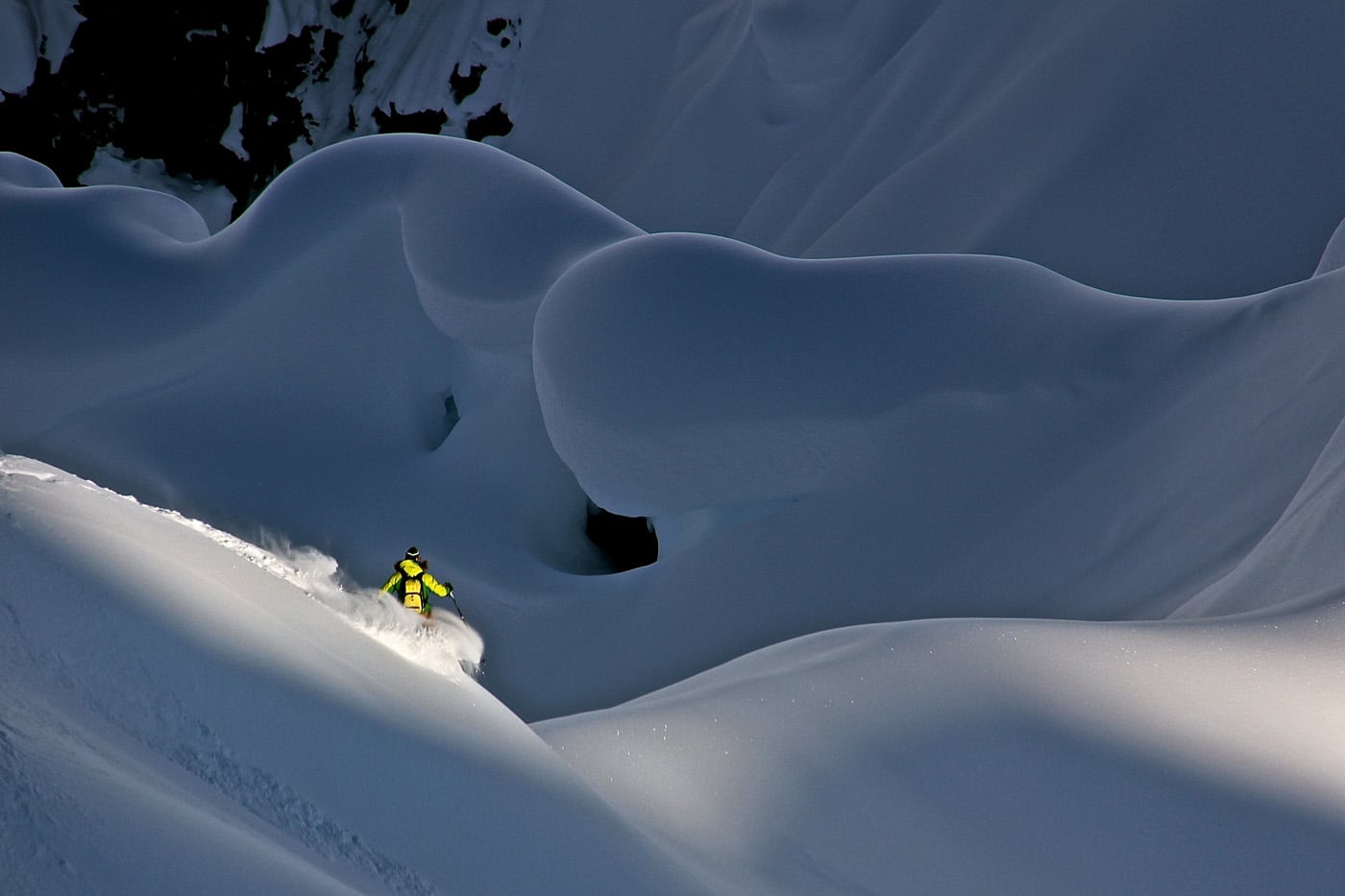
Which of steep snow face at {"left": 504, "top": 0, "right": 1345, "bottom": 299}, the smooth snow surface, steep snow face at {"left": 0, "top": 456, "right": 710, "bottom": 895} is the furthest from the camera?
steep snow face at {"left": 504, "top": 0, "right": 1345, "bottom": 299}

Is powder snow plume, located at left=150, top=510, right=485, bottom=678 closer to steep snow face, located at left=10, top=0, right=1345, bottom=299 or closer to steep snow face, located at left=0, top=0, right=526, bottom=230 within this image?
steep snow face, located at left=10, top=0, right=1345, bottom=299

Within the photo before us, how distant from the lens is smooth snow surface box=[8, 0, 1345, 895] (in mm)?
2258

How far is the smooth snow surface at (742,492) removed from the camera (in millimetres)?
2258

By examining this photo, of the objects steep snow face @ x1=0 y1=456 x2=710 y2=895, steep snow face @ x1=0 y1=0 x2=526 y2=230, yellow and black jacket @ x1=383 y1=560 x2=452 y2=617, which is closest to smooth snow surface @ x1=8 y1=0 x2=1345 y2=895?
steep snow face @ x1=0 y1=456 x2=710 y2=895

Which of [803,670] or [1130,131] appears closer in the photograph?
[803,670]

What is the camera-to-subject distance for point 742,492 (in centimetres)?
764

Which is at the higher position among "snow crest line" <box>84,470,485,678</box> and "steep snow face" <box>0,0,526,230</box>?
"snow crest line" <box>84,470,485,678</box>

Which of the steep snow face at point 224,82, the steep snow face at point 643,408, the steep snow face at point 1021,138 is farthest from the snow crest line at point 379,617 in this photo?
the steep snow face at point 224,82

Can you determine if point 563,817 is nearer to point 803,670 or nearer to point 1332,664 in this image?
point 803,670

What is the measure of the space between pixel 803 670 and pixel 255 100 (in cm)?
2081

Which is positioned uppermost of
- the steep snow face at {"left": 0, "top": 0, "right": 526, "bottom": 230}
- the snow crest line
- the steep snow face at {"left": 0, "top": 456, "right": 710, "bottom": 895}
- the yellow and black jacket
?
the steep snow face at {"left": 0, "top": 456, "right": 710, "bottom": 895}

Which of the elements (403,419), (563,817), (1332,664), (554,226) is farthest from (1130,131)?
(563,817)

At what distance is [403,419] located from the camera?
32.8 feet

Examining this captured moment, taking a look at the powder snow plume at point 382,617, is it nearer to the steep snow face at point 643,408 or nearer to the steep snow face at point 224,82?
the steep snow face at point 643,408
